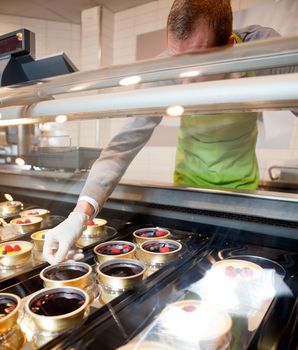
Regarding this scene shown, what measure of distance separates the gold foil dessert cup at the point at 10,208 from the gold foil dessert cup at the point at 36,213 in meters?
0.07

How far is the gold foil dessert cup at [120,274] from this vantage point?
79cm

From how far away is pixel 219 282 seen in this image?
791 mm

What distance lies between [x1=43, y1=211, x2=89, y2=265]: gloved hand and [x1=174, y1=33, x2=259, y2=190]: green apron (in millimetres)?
602

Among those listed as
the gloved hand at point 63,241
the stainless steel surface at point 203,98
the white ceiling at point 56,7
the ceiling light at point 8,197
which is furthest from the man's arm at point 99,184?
the white ceiling at point 56,7

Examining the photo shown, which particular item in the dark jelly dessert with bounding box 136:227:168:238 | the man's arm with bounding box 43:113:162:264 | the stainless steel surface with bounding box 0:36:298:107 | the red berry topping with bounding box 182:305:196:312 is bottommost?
the red berry topping with bounding box 182:305:196:312

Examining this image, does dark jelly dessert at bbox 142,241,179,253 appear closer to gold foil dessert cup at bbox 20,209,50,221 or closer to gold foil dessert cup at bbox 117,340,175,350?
gold foil dessert cup at bbox 117,340,175,350

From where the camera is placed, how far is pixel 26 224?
1229 millimetres

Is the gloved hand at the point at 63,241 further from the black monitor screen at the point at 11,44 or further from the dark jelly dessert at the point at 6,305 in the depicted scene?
the black monitor screen at the point at 11,44

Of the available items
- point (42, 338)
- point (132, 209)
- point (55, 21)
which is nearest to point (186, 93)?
point (42, 338)

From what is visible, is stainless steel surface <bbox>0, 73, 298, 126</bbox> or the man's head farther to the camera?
the man's head

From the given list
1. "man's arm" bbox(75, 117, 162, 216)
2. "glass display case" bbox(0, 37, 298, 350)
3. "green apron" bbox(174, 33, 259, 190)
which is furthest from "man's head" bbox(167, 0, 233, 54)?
"green apron" bbox(174, 33, 259, 190)

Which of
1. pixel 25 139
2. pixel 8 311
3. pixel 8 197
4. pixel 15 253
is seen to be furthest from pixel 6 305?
pixel 25 139

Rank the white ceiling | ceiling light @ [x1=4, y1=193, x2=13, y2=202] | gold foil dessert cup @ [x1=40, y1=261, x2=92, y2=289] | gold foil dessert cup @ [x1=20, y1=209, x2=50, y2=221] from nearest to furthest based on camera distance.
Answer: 1. gold foil dessert cup @ [x1=40, y1=261, x2=92, y2=289]
2. gold foil dessert cup @ [x1=20, y1=209, x2=50, y2=221]
3. ceiling light @ [x1=4, y1=193, x2=13, y2=202]
4. the white ceiling

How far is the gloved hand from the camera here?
88 cm
